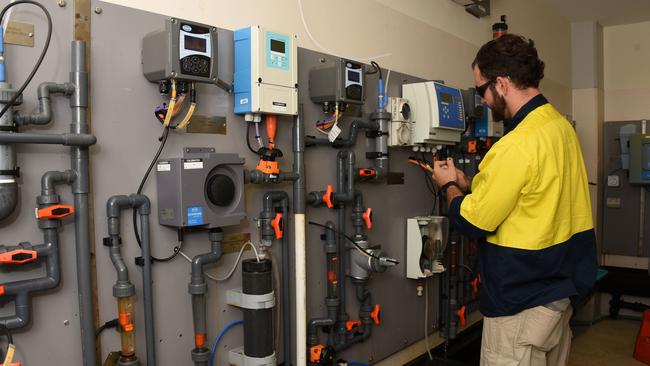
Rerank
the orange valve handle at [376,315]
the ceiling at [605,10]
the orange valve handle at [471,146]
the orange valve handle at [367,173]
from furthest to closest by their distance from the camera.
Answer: the ceiling at [605,10], the orange valve handle at [471,146], the orange valve handle at [376,315], the orange valve handle at [367,173]

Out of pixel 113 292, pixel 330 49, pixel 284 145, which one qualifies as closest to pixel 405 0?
pixel 330 49

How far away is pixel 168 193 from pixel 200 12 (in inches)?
26.8

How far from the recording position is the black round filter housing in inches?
66.5

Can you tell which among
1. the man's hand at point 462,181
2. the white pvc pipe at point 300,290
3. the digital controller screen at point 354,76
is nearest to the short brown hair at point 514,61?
the man's hand at point 462,181

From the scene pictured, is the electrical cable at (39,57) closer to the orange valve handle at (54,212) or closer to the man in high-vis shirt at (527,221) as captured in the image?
the orange valve handle at (54,212)

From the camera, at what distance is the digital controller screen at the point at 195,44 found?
1531 mm

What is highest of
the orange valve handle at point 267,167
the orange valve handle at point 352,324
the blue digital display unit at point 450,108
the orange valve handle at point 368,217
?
the blue digital display unit at point 450,108

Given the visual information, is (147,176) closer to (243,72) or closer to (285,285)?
(243,72)

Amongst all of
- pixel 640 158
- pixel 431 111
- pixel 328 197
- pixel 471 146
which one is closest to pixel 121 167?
pixel 328 197

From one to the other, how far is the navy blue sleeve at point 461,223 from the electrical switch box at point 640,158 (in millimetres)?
3742

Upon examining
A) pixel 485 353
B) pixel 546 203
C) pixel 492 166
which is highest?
pixel 492 166

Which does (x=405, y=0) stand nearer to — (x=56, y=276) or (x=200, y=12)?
(x=200, y=12)

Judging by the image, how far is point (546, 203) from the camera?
161 cm

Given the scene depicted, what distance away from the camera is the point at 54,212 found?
1345mm
